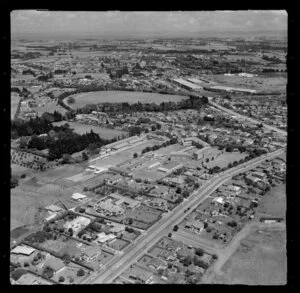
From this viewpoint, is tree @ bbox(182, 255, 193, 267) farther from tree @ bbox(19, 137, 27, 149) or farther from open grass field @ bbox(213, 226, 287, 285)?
tree @ bbox(19, 137, 27, 149)

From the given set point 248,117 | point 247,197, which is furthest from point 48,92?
point 247,197

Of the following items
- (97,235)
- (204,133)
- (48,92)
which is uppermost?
(48,92)

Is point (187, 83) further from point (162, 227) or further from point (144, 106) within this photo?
point (162, 227)

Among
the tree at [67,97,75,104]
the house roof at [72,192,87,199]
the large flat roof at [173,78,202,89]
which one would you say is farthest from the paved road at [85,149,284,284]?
the tree at [67,97,75,104]

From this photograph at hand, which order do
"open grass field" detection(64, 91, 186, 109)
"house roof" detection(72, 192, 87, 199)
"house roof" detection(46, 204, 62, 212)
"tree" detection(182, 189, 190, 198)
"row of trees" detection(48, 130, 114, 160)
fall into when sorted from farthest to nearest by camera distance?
"open grass field" detection(64, 91, 186, 109), "row of trees" detection(48, 130, 114, 160), "tree" detection(182, 189, 190, 198), "house roof" detection(72, 192, 87, 199), "house roof" detection(46, 204, 62, 212)

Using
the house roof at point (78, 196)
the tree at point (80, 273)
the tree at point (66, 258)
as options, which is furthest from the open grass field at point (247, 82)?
the tree at point (80, 273)

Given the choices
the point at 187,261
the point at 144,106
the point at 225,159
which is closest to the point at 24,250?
the point at 187,261
